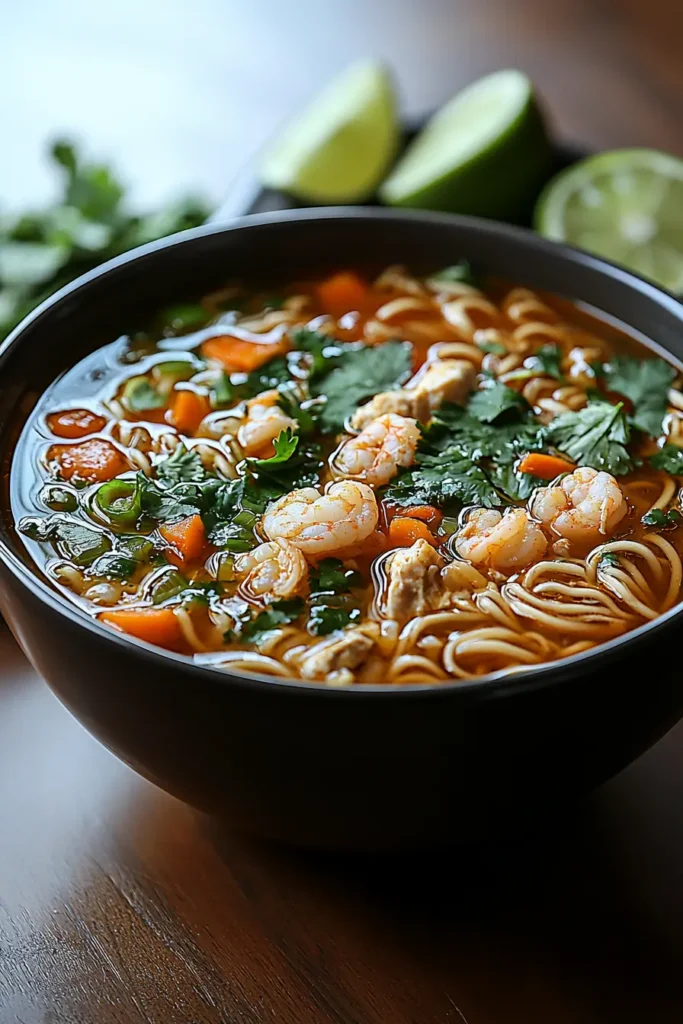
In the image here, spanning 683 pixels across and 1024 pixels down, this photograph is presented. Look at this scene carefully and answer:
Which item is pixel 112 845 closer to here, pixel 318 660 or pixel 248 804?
pixel 248 804

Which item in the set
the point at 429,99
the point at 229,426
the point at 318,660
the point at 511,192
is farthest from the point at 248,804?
the point at 429,99

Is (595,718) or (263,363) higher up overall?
(595,718)

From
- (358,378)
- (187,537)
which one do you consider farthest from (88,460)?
(358,378)

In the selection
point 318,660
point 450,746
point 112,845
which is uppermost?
point 450,746

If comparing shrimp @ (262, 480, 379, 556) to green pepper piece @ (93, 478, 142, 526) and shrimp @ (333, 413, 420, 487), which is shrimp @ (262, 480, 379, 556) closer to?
shrimp @ (333, 413, 420, 487)

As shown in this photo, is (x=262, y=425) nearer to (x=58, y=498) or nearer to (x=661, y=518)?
(x=58, y=498)

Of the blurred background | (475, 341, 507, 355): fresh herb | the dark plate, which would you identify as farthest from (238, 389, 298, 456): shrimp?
the blurred background

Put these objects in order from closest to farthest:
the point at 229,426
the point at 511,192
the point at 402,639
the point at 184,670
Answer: the point at 184,670 < the point at 402,639 < the point at 229,426 < the point at 511,192
